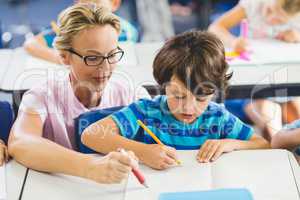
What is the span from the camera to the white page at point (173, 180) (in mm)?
1211

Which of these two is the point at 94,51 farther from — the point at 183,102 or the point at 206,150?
the point at 206,150

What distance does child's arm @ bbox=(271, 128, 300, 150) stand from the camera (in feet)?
4.73

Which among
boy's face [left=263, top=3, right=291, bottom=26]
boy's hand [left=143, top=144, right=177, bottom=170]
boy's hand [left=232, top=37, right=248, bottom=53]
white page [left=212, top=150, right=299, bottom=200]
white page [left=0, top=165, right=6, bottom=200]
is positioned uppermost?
boy's face [left=263, top=3, right=291, bottom=26]

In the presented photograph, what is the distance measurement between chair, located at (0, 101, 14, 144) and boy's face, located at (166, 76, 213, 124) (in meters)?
0.53

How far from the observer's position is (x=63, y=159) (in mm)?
1280

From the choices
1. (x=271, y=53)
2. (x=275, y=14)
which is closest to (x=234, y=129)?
(x=271, y=53)

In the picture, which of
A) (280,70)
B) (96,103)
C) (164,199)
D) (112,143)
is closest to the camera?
(164,199)

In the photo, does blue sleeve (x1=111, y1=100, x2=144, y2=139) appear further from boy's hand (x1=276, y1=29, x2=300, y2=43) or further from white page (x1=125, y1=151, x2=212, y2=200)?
boy's hand (x1=276, y1=29, x2=300, y2=43)

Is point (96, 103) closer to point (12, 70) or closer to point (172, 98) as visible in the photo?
point (172, 98)

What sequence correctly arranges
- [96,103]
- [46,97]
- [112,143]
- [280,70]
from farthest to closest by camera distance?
[280,70] < [96,103] < [46,97] < [112,143]

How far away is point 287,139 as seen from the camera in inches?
57.1

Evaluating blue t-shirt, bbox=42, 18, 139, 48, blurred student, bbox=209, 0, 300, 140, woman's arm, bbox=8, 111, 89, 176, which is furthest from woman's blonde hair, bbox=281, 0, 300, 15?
woman's arm, bbox=8, 111, 89, 176

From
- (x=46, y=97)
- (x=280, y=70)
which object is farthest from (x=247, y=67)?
(x=46, y=97)

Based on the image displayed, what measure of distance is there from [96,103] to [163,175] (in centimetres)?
50
